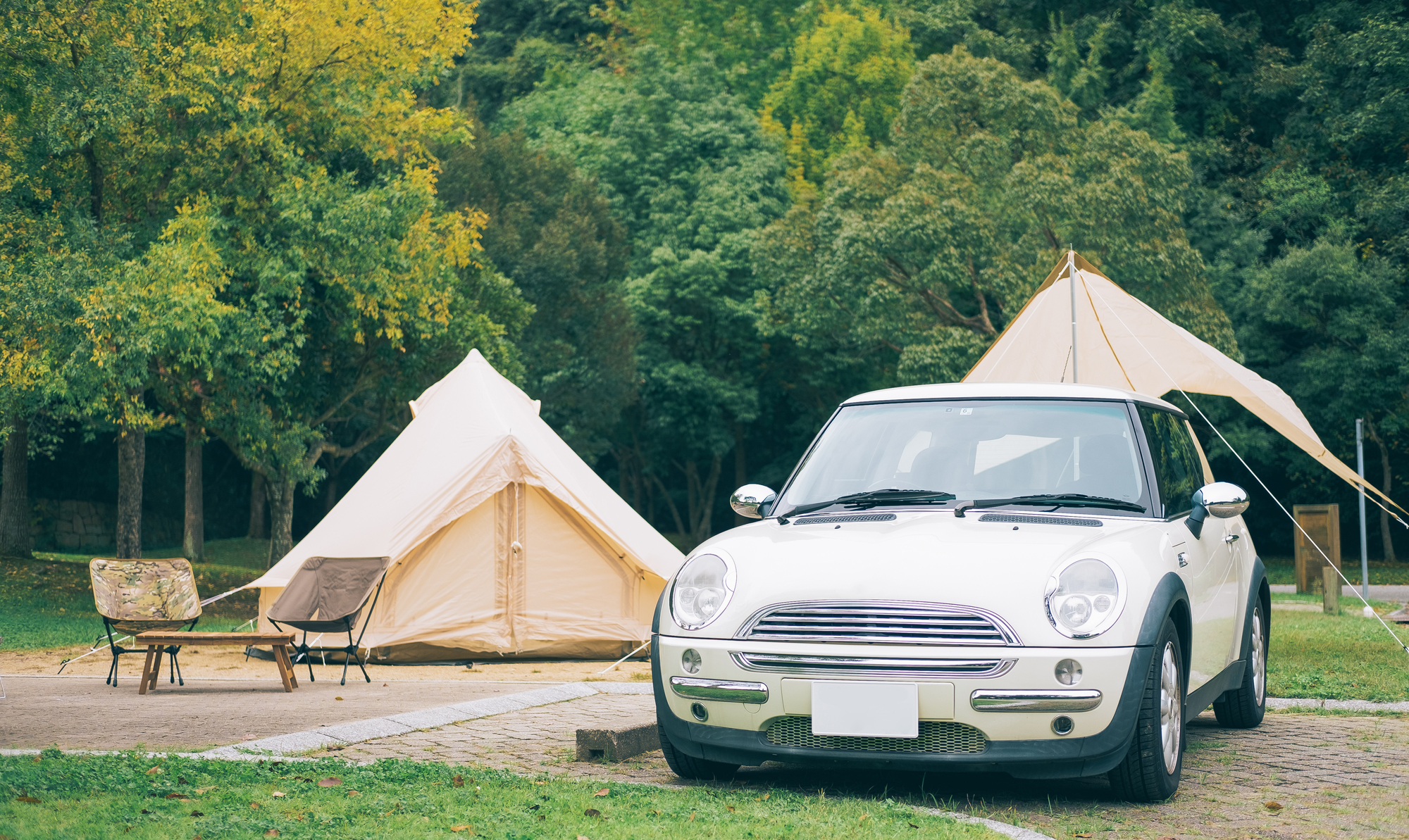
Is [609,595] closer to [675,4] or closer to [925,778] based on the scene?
[925,778]

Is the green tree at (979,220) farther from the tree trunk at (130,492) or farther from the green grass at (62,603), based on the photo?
the tree trunk at (130,492)

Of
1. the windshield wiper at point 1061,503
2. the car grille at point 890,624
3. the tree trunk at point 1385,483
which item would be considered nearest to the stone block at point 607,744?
the car grille at point 890,624

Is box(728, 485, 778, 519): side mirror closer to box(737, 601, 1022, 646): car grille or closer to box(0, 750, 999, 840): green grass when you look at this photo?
box(737, 601, 1022, 646): car grille

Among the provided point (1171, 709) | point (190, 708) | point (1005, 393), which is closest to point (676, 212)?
point (190, 708)

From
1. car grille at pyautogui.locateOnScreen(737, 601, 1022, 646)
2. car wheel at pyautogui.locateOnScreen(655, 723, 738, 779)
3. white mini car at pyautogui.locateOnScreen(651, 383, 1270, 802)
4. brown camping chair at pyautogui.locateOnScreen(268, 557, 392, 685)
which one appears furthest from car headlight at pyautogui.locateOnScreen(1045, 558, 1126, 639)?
brown camping chair at pyautogui.locateOnScreen(268, 557, 392, 685)

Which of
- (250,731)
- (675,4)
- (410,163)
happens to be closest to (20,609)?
(410,163)

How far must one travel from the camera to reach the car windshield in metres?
6.26

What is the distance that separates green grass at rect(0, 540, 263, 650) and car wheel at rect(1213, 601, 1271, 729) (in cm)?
1239

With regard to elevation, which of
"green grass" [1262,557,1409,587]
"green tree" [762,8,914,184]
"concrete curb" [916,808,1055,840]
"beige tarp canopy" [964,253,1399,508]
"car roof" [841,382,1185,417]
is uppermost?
"green tree" [762,8,914,184]

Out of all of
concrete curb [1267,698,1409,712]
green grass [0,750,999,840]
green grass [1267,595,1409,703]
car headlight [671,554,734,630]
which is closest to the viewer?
green grass [0,750,999,840]

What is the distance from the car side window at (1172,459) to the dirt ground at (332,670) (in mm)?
5085

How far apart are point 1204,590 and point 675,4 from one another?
4377cm

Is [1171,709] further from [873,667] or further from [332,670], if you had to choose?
[332,670]

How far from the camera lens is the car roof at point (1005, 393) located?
6.66 metres
